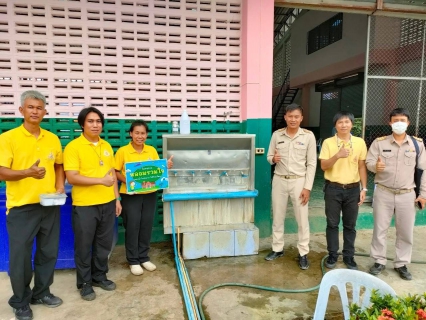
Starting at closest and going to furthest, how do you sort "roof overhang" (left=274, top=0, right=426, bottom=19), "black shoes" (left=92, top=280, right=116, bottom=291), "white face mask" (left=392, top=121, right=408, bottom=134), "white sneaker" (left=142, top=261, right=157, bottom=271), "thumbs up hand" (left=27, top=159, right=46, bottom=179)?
"thumbs up hand" (left=27, top=159, right=46, bottom=179)
"black shoes" (left=92, top=280, right=116, bottom=291)
"white face mask" (left=392, top=121, right=408, bottom=134)
"white sneaker" (left=142, top=261, right=157, bottom=271)
"roof overhang" (left=274, top=0, right=426, bottom=19)

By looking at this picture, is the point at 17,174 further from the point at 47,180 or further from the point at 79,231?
the point at 79,231

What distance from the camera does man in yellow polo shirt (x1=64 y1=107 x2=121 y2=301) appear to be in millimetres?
2561

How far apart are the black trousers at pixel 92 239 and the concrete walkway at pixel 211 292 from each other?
213 millimetres

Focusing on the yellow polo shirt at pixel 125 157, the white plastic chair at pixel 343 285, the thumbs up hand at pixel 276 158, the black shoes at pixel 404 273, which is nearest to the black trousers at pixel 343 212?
the black shoes at pixel 404 273

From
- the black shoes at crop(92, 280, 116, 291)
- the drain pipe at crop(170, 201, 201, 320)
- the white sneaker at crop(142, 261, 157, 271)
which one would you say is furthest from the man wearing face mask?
the black shoes at crop(92, 280, 116, 291)

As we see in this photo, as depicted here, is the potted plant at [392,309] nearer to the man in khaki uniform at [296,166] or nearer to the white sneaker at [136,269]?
the man in khaki uniform at [296,166]

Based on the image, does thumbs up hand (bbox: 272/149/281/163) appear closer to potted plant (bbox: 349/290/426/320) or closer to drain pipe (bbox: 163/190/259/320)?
drain pipe (bbox: 163/190/259/320)

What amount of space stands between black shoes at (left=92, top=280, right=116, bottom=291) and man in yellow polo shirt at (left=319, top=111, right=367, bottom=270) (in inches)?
92.7

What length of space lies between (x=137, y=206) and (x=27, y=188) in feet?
3.39

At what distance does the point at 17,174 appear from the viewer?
87.7 inches

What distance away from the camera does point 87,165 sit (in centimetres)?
260

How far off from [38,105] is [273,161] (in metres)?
2.34

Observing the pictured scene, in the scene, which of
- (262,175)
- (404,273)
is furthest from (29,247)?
(404,273)

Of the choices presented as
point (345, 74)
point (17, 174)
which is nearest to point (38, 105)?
point (17, 174)
